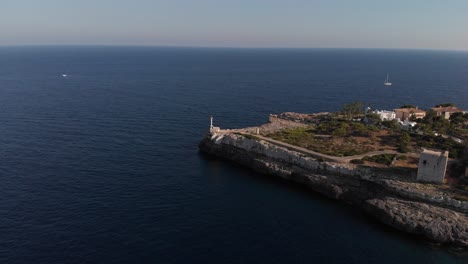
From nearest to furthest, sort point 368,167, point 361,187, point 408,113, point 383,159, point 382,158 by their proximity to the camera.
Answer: point 361,187, point 368,167, point 383,159, point 382,158, point 408,113

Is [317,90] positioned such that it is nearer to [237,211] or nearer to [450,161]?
[450,161]

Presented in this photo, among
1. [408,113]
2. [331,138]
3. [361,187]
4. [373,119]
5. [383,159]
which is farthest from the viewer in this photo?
[408,113]

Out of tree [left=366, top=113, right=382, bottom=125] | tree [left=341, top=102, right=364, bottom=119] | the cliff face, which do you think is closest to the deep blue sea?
the cliff face

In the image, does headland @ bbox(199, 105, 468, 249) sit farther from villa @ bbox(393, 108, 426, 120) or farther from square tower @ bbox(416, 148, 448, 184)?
villa @ bbox(393, 108, 426, 120)

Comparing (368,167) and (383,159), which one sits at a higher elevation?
(383,159)

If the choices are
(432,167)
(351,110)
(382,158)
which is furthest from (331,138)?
(432,167)

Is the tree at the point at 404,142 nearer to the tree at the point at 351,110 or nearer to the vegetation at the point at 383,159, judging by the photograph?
the vegetation at the point at 383,159

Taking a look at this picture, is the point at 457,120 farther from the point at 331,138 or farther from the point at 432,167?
the point at 432,167

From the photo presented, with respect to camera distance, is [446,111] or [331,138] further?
[446,111]

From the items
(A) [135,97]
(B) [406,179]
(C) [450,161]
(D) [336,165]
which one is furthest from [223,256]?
(A) [135,97]
